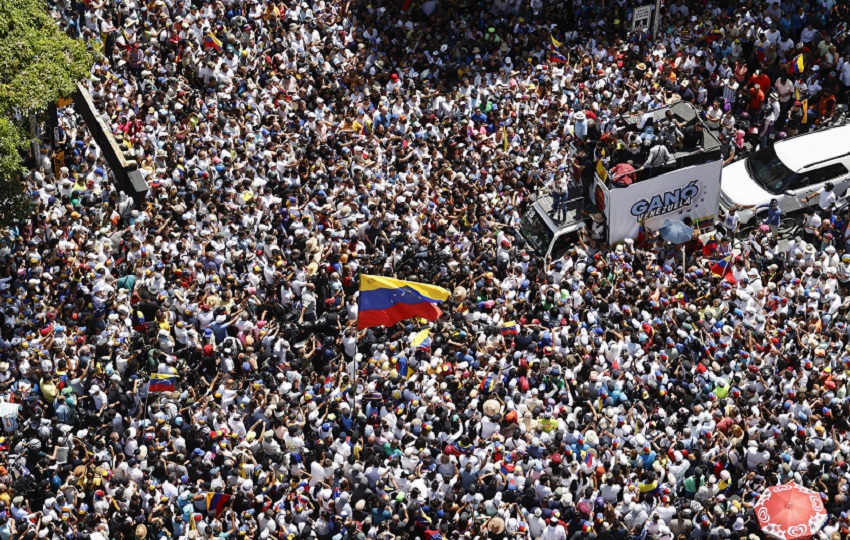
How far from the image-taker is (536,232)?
95.0ft

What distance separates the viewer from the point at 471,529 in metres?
23.3

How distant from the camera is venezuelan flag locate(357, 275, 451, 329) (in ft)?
81.3

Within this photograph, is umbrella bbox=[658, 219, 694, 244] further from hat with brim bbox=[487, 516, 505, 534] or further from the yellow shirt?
the yellow shirt

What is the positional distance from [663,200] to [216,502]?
1134 cm

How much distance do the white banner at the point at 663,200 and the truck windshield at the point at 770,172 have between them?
152 cm

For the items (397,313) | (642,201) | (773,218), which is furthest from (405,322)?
(773,218)

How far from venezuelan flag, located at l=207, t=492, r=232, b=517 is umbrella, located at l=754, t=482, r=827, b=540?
28.5ft

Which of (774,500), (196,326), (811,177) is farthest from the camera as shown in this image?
(811,177)

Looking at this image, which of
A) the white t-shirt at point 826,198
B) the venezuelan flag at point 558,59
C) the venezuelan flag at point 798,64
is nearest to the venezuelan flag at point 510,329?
the white t-shirt at point 826,198

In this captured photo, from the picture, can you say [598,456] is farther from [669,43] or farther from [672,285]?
[669,43]

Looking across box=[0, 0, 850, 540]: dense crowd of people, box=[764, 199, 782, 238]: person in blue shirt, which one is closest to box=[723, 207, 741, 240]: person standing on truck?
box=[764, 199, 782, 238]: person in blue shirt

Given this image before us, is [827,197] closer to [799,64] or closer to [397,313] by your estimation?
[799,64]

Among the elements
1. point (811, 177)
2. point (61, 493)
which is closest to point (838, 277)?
point (811, 177)

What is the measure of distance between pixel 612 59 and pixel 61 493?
56.1 ft
